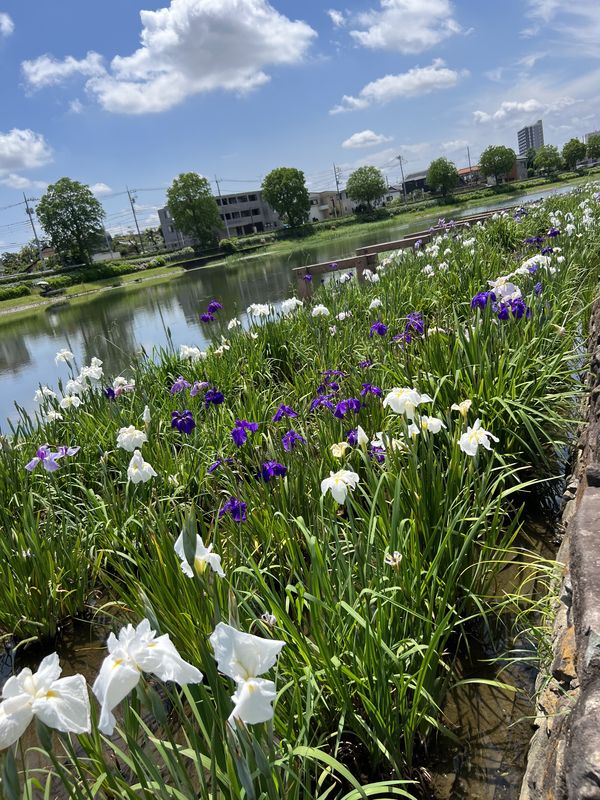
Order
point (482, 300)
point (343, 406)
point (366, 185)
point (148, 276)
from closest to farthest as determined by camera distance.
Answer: point (343, 406), point (482, 300), point (148, 276), point (366, 185)

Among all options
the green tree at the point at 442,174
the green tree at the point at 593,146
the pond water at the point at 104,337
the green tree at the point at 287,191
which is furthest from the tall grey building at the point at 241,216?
the pond water at the point at 104,337

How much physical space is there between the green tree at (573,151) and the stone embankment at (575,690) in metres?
104

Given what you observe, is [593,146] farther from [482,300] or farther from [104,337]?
[482,300]

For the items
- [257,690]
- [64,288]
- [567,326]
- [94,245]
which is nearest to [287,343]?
[567,326]

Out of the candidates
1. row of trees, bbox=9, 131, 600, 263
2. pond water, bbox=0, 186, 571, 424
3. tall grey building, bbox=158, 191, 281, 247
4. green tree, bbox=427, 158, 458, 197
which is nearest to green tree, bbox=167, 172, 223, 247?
row of trees, bbox=9, 131, 600, 263

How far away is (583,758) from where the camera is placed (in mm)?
1090

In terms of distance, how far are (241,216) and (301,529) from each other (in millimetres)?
103582

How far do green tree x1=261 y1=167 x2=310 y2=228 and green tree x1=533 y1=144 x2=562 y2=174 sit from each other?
43.6 metres

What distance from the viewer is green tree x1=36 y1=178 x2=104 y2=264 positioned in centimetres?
6525

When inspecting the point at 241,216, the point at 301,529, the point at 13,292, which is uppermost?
the point at 241,216

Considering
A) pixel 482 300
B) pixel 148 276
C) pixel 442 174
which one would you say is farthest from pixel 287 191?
Answer: pixel 482 300

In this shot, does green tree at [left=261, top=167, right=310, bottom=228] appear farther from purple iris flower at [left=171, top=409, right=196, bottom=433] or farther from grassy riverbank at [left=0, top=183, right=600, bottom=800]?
purple iris flower at [left=171, top=409, right=196, bottom=433]

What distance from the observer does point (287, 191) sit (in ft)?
267

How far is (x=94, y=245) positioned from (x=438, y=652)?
241ft
